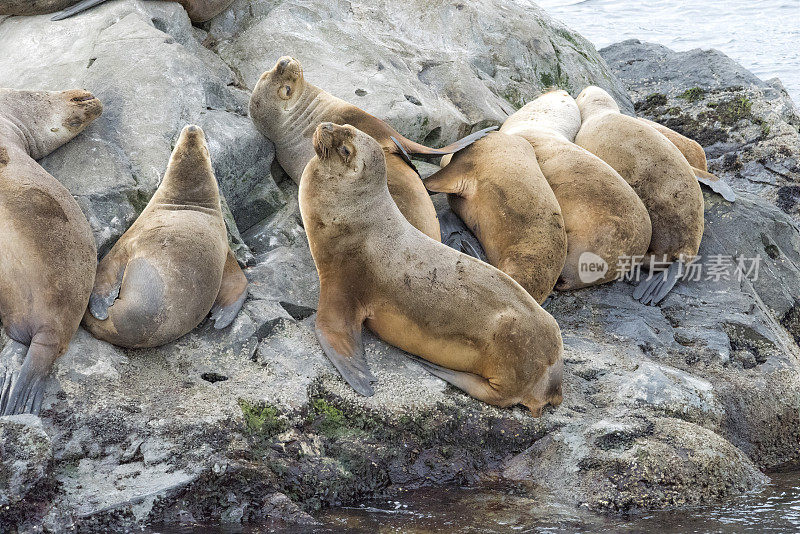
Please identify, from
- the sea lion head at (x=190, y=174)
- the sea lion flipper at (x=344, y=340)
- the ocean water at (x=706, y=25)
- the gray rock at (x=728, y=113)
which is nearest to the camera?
the sea lion flipper at (x=344, y=340)

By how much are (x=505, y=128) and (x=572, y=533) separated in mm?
4437

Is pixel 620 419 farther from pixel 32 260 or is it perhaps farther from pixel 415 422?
pixel 32 260

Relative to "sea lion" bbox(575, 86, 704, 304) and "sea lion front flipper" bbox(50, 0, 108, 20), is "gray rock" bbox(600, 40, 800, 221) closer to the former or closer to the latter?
"sea lion" bbox(575, 86, 704, 304)

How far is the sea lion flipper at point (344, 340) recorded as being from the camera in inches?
184

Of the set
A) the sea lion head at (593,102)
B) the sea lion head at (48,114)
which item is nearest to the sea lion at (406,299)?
the sea lion head at (48,114)

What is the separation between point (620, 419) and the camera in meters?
4.68

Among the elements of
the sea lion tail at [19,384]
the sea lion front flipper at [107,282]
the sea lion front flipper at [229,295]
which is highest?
the sea lion front flipper at [107,282]

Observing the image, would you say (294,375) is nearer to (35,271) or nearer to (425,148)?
(35,271)

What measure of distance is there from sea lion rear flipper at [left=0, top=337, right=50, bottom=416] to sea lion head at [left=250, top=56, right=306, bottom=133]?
2.65m

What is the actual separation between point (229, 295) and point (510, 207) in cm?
202

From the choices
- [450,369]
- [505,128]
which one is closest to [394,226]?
[450,369]

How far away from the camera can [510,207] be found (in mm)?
6051

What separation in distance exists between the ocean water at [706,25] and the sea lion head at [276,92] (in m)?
9.22

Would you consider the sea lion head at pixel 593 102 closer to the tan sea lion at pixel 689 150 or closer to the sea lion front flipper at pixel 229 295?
the tan sea lion at pixel 689 150
